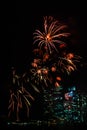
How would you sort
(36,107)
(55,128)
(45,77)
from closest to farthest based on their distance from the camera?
(45,77) < (55,128) < (36,107)

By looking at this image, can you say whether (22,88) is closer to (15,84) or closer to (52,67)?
(15,84)

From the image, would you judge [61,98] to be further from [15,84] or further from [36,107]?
[15,84]

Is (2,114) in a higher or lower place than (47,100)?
lower

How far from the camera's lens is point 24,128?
21.7m

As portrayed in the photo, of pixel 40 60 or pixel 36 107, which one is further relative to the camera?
pixel 36 107

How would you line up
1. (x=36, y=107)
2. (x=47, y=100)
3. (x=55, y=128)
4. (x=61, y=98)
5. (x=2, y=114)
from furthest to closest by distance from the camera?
(x=61, y=98) → (x=47, y=100) → (x=36, y=107) → (x=2, y=114) → (x=55, y=128)

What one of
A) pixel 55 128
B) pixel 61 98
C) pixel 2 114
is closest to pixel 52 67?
pixel 55 128

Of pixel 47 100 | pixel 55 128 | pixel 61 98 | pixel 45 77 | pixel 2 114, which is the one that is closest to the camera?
pixel 45 77

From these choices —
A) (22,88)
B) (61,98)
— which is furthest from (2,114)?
(61,98)

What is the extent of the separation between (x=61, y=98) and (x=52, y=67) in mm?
23965

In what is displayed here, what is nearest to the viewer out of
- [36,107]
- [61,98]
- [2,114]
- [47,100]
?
[2,114]

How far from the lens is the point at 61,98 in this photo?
44.2 m

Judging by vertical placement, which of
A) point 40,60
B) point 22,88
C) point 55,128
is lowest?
point 55,128

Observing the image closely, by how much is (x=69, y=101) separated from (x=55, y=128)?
83.3 feet
